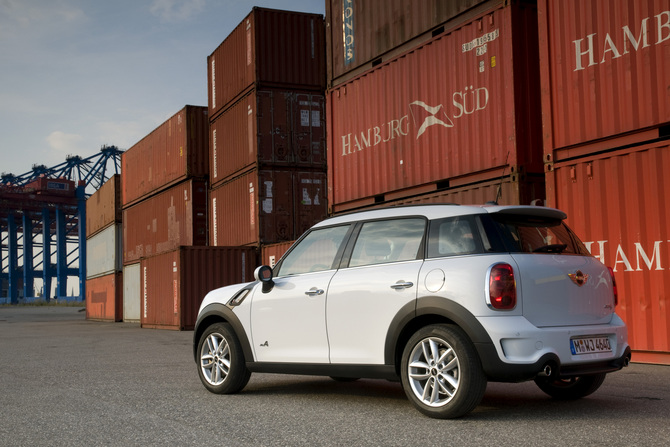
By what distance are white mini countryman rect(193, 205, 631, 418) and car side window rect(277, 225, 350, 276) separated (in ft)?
0.04

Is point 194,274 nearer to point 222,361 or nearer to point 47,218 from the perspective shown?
point 222,361

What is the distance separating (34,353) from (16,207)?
76950 millimetres

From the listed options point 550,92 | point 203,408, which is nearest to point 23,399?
point 203,408

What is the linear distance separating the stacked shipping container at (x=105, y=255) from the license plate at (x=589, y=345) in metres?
27.9

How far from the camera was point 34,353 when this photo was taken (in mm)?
12430

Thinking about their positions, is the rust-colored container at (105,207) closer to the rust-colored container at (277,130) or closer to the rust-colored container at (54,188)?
the rust-colored container at (277,130)

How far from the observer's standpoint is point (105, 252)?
3369 centimetres

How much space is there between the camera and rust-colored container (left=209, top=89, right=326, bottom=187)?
19.8 meters

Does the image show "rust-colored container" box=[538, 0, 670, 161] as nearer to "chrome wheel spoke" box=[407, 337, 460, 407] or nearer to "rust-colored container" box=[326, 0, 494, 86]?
"rust-colored container" box=[326, 0, 494, 86]

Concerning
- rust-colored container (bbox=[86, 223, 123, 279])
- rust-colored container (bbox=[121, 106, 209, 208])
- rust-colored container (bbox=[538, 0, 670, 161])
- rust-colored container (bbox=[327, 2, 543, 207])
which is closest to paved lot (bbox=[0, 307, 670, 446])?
rust-colored container (bbox=[538, 0, 670, 161])

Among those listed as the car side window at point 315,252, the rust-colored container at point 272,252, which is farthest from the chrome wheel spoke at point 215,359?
the rust-colored container at point 272,252

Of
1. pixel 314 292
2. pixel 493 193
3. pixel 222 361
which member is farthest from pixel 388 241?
pixel 493 193

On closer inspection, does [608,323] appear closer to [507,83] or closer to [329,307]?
[329,307]

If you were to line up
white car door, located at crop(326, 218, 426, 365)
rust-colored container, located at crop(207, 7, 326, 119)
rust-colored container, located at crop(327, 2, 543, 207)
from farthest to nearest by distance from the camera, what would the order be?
rust-colored container, located at crop(207, 7, 326, 119) < rust-colored container, located at crop(327, 2, 543, 207) < white car door, located at crop(326, 218, 426, 365)
